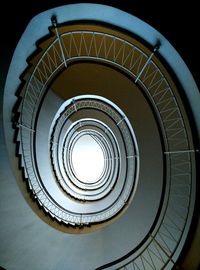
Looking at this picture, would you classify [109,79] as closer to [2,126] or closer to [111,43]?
[111,43]

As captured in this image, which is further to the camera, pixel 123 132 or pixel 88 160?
pixel 88 160

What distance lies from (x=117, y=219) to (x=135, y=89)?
310cm

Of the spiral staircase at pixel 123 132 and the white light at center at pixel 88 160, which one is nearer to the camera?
the spiral staircase at pixel 123 132

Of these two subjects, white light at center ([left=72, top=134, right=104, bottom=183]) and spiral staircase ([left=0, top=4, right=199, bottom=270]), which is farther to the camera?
white light at center ([left=72, top=134, right=104, bottom=183])

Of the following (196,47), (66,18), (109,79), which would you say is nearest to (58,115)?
(109,79)

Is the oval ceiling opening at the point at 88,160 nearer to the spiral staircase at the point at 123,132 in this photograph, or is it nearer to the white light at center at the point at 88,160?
the white light at center at the point at 88,160

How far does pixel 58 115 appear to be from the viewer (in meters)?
6.30

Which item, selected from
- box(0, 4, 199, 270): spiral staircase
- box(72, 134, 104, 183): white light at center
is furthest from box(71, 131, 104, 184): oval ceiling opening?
box(0, 4, 199, 270): spiral staircase

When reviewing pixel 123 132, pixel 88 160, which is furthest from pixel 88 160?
pixel 123 132

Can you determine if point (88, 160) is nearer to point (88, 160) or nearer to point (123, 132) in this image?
point (88, 160)

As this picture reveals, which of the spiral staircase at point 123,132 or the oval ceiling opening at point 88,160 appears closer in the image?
the spiral staircase at point 123,132

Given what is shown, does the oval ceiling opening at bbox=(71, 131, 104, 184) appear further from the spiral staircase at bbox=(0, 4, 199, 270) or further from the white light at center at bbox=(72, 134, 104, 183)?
the spiral staircase at bbox=(0, 4, 199, 270)

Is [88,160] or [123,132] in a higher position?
[123,132]

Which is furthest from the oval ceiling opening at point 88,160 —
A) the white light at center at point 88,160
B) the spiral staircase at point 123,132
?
the spiral staircase at point 123,132
